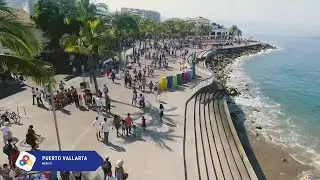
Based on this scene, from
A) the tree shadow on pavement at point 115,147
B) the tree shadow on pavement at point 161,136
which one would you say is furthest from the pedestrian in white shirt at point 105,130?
the tree shadow on pavement at point 161,136

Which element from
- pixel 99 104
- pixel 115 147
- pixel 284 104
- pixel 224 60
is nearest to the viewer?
pixel 115 147

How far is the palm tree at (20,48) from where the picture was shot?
10305 millimetres

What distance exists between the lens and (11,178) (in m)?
13.2

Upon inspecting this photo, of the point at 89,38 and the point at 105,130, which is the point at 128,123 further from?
the point at 89,38

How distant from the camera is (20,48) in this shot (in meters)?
10.9

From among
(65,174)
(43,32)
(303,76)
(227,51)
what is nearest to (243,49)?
(227,51)

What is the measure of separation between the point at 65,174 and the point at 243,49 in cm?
9198

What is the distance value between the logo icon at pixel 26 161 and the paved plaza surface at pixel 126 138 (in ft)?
16.0

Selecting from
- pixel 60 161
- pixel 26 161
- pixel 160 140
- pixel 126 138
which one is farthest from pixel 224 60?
pixel 26 161

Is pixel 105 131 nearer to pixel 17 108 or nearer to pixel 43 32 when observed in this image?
pixel 17 108

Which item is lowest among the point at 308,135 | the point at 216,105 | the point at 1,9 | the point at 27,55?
the point at 308,135

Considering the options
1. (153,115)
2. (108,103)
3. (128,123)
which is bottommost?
(153,115)

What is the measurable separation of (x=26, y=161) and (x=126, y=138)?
923 centimetres

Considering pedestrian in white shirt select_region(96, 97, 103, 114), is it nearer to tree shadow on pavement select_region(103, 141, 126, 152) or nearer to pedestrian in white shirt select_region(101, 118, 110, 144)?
pedestrian in white shirt select_region(101, 118, 110, 144)
